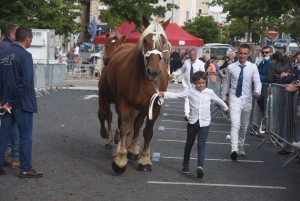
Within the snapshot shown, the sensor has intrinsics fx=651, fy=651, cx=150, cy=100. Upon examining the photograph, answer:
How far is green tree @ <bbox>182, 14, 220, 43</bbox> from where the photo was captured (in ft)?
224

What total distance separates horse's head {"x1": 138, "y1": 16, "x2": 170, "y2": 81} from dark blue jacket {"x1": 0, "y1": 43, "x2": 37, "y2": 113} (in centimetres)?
154

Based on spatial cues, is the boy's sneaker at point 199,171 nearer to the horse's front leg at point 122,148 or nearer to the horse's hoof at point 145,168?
the horse's hoof at point 145,168

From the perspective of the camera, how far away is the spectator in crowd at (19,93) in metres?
8.35

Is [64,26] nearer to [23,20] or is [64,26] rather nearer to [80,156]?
[23,20]

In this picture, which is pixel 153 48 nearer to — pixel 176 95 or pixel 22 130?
pixel 176 95

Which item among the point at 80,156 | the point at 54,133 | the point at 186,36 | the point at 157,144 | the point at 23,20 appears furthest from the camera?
the point at 186,36

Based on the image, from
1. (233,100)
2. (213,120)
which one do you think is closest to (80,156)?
(233,100)

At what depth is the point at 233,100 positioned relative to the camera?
434 inches

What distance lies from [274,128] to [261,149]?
0.48 m

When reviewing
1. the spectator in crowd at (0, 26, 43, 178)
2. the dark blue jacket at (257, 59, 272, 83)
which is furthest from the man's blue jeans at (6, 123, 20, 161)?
the dark blue jacket at (257, 59, 272, 83)

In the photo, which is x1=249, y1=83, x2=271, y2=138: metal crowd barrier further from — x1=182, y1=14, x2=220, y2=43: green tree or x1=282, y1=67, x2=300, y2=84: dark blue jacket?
x1=182, y1=14, x2=220, y2=43: green tree

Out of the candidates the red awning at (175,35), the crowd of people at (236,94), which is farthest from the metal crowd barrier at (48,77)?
the crowd of people at (236,94)

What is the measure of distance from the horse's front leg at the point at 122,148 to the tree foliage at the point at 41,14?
2424 cm

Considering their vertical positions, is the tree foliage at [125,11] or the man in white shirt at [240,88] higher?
the tree foliage at [125,11]
